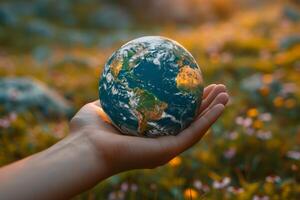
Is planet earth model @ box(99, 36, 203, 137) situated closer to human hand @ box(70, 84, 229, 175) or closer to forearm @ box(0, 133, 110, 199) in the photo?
human hand @ box(70, 84, 229, 175)

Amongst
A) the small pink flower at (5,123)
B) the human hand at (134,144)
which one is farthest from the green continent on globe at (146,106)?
the small pink flower at (5,123)

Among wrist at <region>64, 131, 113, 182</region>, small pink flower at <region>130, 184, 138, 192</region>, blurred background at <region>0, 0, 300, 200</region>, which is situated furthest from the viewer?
blurred background at <region>0, 0, 300, 200</region>

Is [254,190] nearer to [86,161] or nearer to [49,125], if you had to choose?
[86,161]

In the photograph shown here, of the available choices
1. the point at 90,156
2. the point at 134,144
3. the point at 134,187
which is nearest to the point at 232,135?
the point at 134,187

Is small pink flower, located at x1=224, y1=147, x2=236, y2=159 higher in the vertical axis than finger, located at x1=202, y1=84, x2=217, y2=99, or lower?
lower

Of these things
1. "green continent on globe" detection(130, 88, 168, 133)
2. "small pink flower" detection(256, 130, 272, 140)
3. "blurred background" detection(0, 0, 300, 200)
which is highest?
"green continent on globe" detection(130, 88, 168, 133)

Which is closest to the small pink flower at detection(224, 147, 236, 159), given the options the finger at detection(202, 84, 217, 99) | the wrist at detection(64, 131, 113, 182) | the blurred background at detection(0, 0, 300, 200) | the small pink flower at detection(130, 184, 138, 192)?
the blurred background at detection(0, 0, 300, 200)
